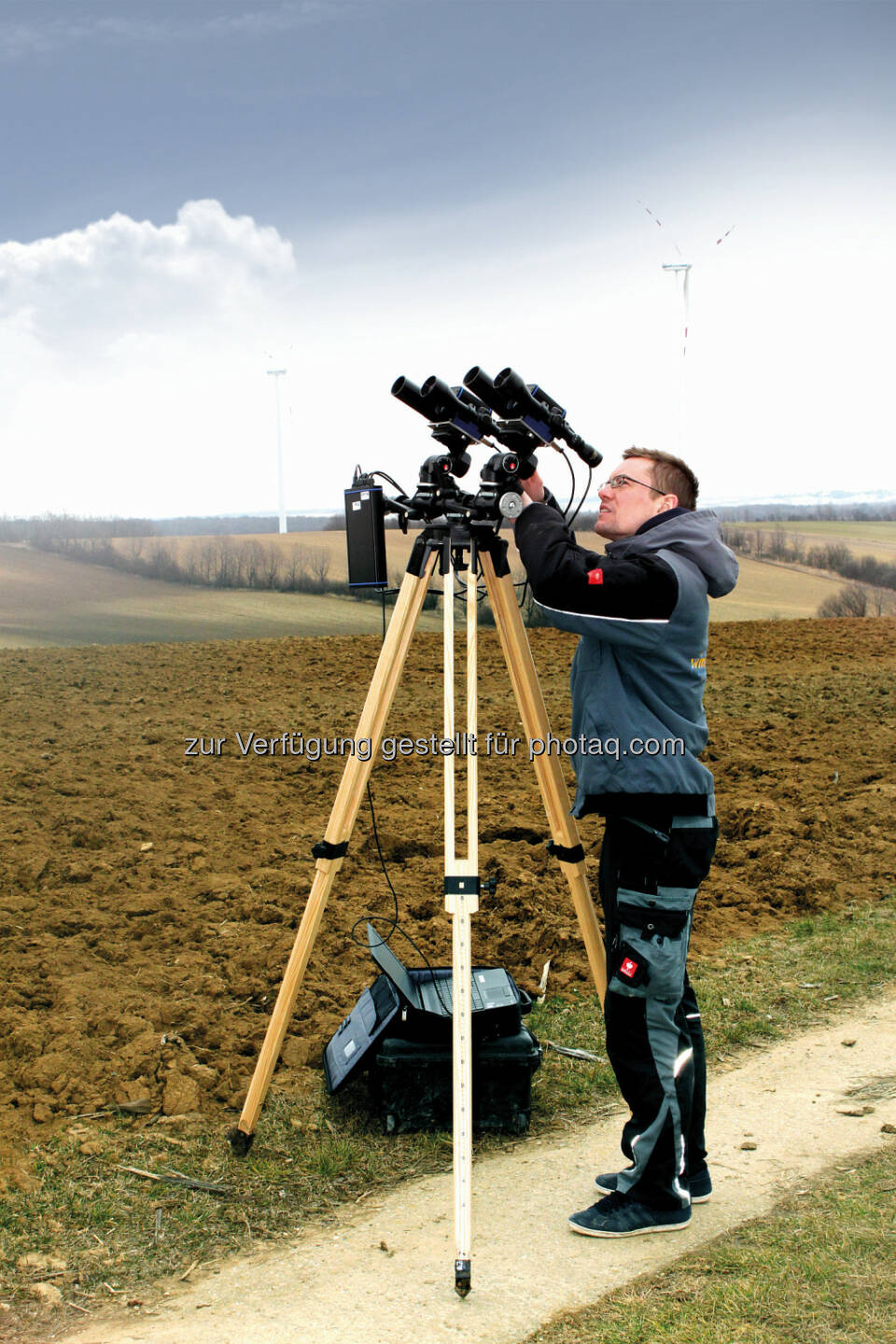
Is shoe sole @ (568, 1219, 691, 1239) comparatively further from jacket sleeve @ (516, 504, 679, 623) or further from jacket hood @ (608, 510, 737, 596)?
jacket hood @ (608, 510, 737, 596)

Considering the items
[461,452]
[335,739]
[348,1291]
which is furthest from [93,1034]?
[335,739]

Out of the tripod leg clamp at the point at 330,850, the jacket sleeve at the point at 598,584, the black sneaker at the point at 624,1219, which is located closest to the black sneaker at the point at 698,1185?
the black sneaker at the point at 624,1219

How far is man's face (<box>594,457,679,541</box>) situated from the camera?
9.77 ft

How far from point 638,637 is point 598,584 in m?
0.18

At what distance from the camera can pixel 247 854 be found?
617cm

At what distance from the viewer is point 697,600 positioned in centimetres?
281

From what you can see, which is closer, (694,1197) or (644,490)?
(644,490)

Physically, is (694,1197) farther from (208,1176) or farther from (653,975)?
(208,1176)

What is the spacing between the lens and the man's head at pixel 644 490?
298 cm

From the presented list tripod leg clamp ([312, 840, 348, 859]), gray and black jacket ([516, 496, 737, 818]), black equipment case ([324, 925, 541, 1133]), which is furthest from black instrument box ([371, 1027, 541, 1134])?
gray and black jacket ([516, 496, 737, 818])

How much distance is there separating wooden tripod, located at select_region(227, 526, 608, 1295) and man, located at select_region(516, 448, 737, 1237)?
27 cm

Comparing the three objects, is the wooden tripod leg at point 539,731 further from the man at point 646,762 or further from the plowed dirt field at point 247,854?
the plowed dirt field at point 247,854

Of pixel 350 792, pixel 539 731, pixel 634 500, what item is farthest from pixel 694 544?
pixel 350 792

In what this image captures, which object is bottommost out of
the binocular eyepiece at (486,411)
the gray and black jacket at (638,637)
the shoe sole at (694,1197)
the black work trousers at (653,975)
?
the shoe sole at (694,1197)
